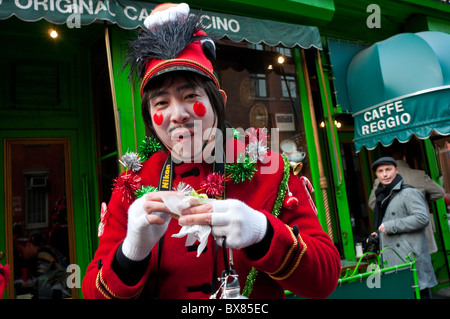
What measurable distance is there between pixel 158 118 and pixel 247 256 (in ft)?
2.23

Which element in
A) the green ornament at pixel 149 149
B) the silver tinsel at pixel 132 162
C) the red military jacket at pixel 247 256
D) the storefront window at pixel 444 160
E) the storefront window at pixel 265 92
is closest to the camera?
the red military jacket at pixel 247 256

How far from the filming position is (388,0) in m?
5.21

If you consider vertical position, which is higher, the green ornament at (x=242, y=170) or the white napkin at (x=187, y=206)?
the green ornament at (x=242, y=170)

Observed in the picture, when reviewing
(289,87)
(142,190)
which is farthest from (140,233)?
(289,87)

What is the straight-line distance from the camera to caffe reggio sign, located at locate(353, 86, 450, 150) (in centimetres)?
421

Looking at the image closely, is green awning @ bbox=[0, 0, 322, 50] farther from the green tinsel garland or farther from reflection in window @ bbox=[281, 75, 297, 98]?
the green tinsel garland

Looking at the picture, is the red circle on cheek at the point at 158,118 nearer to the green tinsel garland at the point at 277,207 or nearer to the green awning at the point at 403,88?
the green tinsel garland at the point at 277,207

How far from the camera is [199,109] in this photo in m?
1.41

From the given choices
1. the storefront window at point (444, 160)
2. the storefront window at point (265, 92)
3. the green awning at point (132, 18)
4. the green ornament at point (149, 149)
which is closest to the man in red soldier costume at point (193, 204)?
the green ornament at point (149, 149)

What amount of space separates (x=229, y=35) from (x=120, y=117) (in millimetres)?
1517

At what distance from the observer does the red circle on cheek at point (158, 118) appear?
1.42 m

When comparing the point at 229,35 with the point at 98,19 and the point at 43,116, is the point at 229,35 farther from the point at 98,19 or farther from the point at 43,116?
the point at 43,116

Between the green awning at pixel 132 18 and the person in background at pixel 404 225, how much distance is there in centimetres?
196
